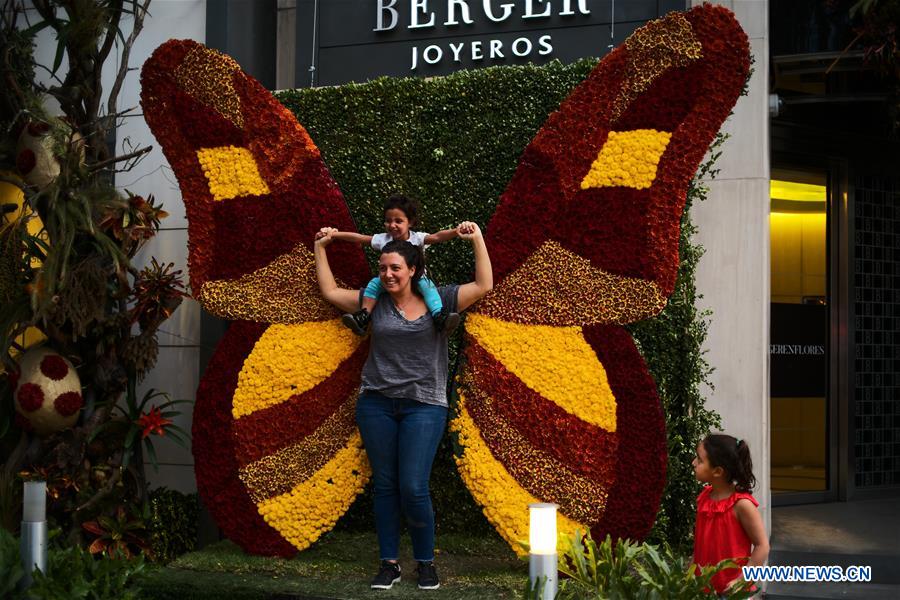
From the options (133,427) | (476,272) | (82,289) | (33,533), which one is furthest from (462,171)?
(33,533)

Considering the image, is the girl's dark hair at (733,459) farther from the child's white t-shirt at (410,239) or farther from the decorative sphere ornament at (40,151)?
the decorative sphere ornament at (40,151)

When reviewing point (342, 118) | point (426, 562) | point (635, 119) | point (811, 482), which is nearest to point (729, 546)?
point (426, 562)

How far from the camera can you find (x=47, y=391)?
6.50m

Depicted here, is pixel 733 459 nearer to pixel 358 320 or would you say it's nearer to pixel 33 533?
pixel 358 320

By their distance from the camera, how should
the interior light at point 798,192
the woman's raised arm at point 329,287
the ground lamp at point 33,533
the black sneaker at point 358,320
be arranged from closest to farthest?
1. the ground lamp at point 33,533
2. the black sneaker at point 358,320
3. the woman's raised arm at point 329,287
4. the interior light at point 798,192

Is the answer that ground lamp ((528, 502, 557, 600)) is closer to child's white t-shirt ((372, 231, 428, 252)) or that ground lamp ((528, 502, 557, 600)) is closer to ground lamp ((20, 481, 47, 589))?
child's white t-shirt ((372, 231, 428, 252))

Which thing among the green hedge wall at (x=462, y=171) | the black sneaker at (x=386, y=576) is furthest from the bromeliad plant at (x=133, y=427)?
the black sneaker at (x=386, y=576)

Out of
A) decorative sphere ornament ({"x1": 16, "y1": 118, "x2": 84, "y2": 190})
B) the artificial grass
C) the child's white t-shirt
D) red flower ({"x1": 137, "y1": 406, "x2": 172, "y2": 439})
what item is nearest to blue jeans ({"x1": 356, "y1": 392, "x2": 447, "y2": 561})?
the artificial grass

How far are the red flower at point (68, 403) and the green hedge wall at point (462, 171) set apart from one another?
1912 mm

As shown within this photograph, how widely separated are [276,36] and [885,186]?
557 cm

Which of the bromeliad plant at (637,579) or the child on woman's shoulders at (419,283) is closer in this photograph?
the bromeliad plant at (637,579)

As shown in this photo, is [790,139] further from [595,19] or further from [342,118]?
[342,118]

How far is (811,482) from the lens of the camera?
886cm

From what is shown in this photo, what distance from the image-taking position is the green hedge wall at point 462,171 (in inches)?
251
